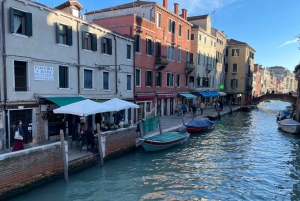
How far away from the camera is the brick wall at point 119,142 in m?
11.5

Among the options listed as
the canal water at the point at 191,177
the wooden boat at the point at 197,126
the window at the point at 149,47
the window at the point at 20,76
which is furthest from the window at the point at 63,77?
the wooden boat at the point at 197,126

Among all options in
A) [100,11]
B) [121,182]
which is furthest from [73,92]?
[100,11]

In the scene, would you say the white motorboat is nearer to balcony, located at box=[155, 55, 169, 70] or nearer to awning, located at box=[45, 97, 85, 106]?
balcony, located at box=[155, 55, 169, 70]

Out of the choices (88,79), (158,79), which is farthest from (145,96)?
(88,79)

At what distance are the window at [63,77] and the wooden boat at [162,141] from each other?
5.45 metres

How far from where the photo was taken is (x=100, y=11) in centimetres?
2358

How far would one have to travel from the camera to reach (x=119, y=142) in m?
12.3

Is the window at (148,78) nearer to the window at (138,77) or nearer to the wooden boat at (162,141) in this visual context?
the window at (138,77)

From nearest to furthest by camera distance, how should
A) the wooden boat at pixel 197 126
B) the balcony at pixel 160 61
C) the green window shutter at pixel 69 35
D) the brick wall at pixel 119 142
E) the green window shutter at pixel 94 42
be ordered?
the brick wall at pixel 119 142 → the green window shutter at pixel 69 35 → the green window shutter at pixel 94 42 → the wooden boat at pixel 197 126 → the balcony at pixel 160 61

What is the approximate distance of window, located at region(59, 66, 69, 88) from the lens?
13.2 meters

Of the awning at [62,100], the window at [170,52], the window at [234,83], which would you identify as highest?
the window at [170,52]

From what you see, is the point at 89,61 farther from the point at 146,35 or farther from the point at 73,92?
the point at 146,35

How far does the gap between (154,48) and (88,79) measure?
8.90 meters

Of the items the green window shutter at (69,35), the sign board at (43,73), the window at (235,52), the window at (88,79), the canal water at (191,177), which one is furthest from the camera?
the window at (235,52)
